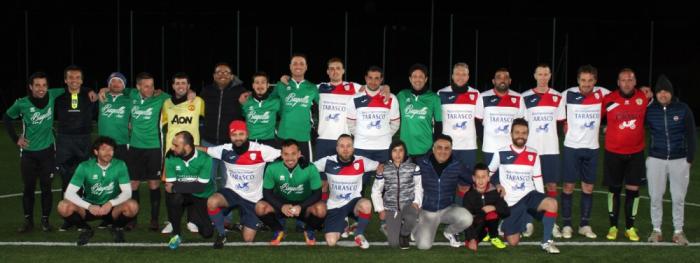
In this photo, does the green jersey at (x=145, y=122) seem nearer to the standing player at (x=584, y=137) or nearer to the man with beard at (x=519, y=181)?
the man with beard at (x=519, y=181)

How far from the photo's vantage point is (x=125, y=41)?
3378 centimetres

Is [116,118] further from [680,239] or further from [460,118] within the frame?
[680,239]

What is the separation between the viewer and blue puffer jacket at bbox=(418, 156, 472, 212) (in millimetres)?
7992

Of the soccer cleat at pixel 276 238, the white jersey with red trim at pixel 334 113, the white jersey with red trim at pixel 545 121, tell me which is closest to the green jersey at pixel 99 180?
the soccer cleat at pixel 276 238

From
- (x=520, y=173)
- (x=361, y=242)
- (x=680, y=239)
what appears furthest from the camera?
(x=520, y=173)

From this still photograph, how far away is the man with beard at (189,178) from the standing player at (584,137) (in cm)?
380

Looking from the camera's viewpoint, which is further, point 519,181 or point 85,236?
point 519,181

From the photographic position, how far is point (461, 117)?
8758mm

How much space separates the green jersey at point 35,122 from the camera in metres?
8.66

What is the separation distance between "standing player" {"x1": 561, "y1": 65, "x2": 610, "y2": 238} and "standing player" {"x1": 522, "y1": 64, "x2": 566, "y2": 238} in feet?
0.41

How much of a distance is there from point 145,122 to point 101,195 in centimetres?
115

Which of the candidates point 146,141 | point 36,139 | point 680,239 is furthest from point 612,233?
point 36,139

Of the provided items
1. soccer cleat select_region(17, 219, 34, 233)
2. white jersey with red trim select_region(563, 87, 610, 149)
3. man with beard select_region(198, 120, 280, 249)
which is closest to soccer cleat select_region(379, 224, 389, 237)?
man with beard select_region(198, 120, 280, 249)

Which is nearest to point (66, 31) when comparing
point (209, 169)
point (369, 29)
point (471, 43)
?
point (369, 29)
